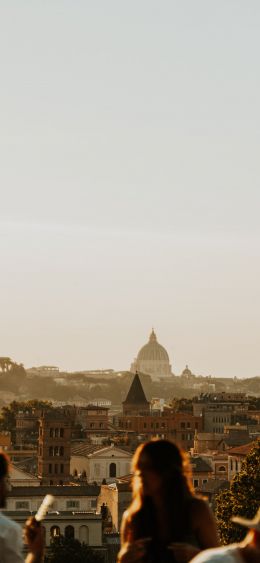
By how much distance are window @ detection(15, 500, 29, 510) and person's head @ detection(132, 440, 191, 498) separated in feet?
179

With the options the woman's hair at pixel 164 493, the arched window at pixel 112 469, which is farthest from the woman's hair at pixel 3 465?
the arched window at pixel 112 469

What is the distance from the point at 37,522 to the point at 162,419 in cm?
12811

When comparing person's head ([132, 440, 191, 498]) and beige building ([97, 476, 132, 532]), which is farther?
beige building ([97, 476, 132, 532])

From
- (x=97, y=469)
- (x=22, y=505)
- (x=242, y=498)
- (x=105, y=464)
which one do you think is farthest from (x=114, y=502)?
(x=97, y=469)

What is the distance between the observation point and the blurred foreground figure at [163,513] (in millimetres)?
7312

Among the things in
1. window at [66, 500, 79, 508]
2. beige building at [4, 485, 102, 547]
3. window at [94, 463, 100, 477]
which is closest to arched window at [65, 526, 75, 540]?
beige building at [4, 485, 102, 547]

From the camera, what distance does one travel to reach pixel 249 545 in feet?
20.8

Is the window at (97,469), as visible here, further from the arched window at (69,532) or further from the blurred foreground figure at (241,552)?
the blurred foreground figure at (241,552)

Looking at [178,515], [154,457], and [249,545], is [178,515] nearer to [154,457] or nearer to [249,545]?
[154,457]

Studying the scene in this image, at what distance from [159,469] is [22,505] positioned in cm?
5525

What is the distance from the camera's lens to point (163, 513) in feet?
24.4

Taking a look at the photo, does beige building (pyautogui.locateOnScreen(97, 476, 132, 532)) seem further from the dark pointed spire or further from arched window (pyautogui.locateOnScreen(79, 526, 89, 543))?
the dark pointed spire

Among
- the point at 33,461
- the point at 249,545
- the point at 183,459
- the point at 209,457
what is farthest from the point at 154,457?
the point at 33,461

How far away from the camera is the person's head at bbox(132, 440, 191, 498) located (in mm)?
7465
